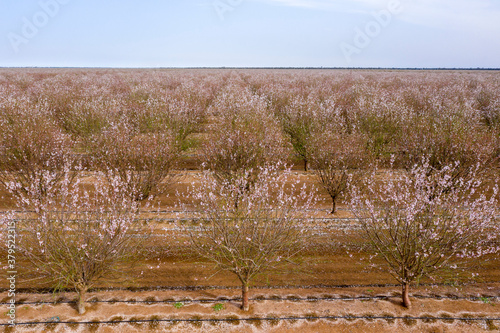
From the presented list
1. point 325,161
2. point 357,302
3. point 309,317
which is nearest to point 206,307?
point 309,317

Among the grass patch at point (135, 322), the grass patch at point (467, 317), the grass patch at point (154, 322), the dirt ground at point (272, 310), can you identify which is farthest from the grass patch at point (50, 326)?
the grass patch at point (467, 317)

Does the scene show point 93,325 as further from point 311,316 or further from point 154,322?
point 311,316

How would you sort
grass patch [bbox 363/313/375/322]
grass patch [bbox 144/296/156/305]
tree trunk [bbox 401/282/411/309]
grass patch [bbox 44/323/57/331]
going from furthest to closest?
grass patch [bbox 144/296/156/305]
tree trunk [bbox 401/282/411/309]
grass patch [bbox 363/313/375/322]
grass patch [bbox 44/323/57/331]

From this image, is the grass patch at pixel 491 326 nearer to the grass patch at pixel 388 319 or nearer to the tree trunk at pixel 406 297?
the tree trunk at pixel 406 297

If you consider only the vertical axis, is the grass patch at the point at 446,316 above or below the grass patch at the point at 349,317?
above

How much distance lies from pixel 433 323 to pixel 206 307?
6612 mm

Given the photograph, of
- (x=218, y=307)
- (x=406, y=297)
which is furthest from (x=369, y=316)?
(x=218, y=307)

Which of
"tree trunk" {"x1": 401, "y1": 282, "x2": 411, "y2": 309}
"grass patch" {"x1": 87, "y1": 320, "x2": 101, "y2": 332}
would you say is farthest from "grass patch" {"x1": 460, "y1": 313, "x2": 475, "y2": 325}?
"grass patch" {"x1": 87, "y1": 320, "x2": 101, "y2": 332}

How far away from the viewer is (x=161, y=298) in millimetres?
9656

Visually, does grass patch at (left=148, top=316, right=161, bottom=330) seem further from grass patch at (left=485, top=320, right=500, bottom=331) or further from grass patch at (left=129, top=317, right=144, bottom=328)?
grass patch at (left=485, top=320, right=500, bottom=331)

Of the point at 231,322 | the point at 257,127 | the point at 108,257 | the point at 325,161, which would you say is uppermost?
the point at 257,127

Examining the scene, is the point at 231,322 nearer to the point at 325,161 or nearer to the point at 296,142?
the point at 325,161

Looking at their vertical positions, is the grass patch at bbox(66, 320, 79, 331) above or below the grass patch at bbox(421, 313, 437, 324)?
below

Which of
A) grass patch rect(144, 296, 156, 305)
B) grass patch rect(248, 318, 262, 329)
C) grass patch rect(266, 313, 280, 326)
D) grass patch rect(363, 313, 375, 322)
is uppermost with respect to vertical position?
grass patch rect(144, 296, 156, 305)
